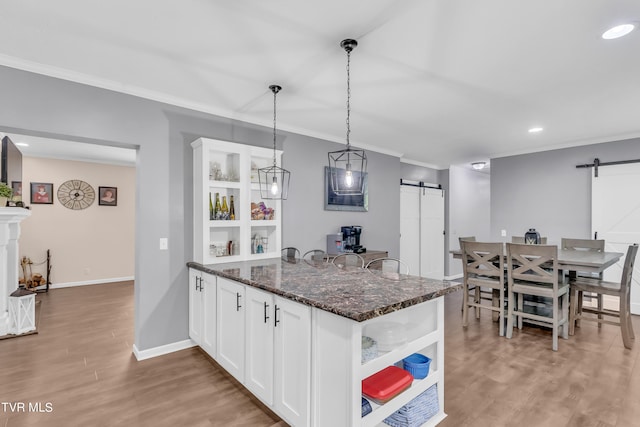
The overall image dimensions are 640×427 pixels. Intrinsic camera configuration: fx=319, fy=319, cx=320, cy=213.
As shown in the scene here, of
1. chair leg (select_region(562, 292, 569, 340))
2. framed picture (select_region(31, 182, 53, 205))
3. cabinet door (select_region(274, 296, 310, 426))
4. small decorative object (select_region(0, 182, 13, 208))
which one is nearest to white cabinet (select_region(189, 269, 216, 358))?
cabinet door (select_region(274, 296, 310, 426))

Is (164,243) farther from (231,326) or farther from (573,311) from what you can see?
(573,311)

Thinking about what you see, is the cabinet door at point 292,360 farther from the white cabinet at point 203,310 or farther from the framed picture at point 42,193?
the framed picture at point 42,193

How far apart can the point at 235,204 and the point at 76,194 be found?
15.4ft

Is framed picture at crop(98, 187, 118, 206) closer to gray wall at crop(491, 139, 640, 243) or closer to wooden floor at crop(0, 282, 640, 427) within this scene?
wooden floor at crop(0, 282, 640, 427)

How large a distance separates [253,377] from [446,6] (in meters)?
2.60

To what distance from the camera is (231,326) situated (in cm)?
247

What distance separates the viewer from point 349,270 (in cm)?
266

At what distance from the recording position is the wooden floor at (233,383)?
83.0 inches

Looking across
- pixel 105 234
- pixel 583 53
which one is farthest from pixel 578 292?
pixel 105 234

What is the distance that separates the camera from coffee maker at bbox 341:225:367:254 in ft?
14.4

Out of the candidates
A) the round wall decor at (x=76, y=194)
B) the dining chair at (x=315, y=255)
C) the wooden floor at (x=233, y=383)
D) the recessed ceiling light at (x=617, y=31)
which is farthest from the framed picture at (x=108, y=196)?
the recessed ceiling light at (x=617, y=31)

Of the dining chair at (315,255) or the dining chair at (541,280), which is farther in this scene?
the dining chair at (315,255)

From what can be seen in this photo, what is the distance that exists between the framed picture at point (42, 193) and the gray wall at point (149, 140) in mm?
4205

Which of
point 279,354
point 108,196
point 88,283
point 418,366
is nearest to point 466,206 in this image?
point 418,366
